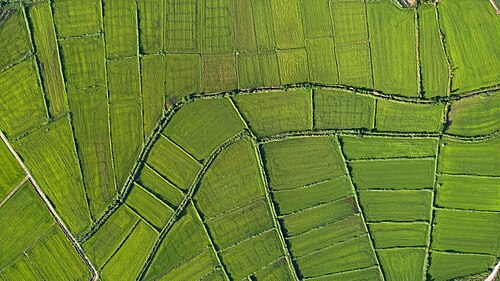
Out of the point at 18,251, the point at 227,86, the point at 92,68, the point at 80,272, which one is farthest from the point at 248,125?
the point at 18,251

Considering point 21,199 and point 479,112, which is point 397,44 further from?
point 21,199

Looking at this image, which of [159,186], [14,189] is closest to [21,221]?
[14,189]

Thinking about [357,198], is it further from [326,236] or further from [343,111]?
[343,111]

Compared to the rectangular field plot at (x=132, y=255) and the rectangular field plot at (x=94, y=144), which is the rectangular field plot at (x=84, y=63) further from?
the rectangular field plot at (x=132, y=255)

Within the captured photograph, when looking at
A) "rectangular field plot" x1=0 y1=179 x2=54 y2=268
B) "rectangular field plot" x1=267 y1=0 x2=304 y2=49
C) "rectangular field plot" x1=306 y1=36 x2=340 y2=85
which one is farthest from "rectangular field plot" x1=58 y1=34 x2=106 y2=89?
"rectangular field plot" x1=306 y1=36 x2=340 y2=85

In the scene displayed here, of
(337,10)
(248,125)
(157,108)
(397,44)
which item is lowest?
(397,44)
